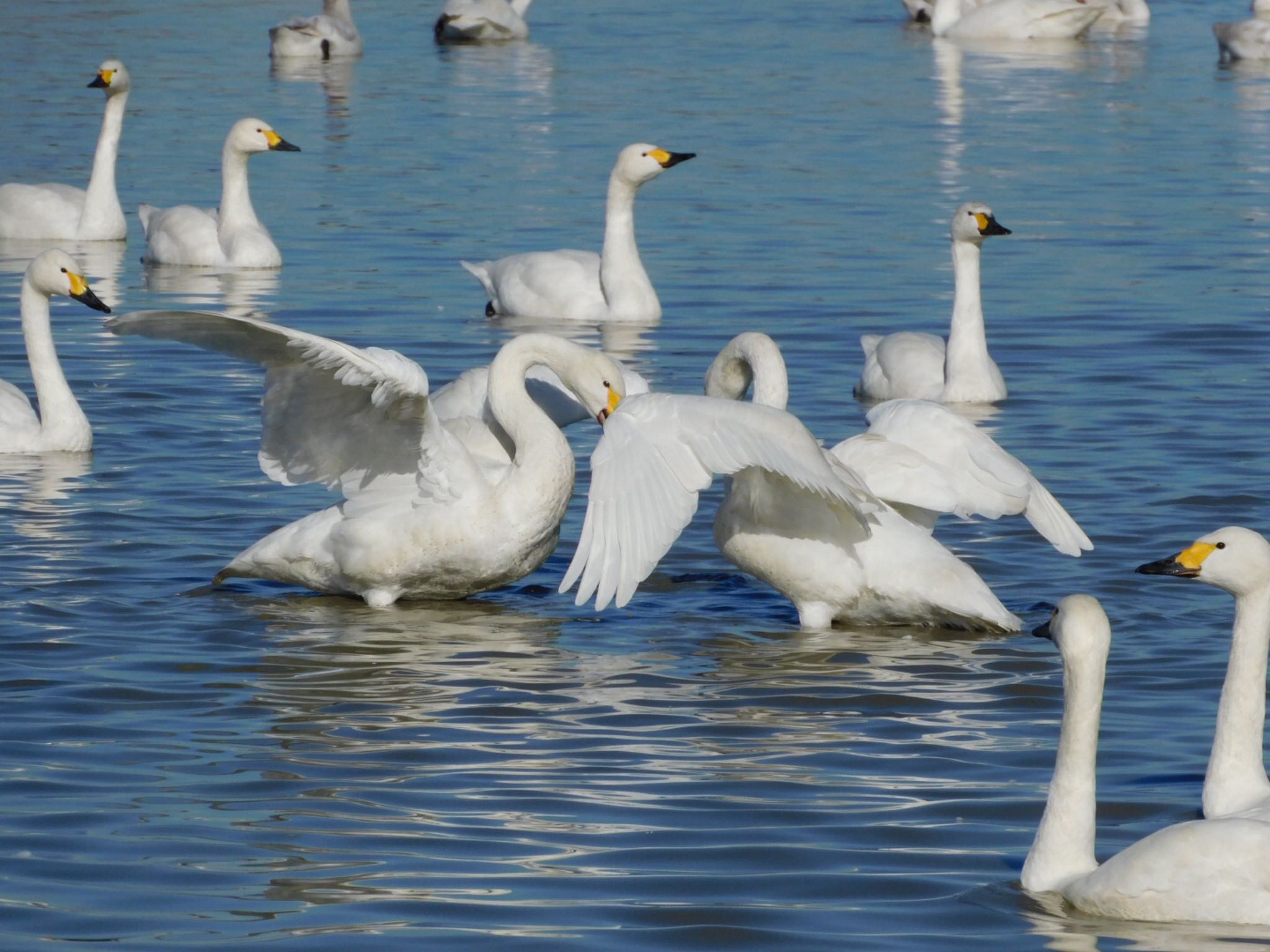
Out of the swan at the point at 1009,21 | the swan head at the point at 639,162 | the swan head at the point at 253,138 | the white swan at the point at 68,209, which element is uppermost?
the swan head at the point at 639,162

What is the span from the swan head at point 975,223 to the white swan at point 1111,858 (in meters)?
7.19

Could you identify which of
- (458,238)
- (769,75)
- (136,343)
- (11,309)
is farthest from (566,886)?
(769,75)

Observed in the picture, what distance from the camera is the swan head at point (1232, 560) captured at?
5.98m

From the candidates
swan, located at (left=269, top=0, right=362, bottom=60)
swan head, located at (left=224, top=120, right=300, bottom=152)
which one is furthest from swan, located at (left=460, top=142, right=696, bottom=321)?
swan, located at (left=269, top=0, right=362, bottom=60)

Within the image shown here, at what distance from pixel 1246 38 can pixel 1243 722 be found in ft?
77.0

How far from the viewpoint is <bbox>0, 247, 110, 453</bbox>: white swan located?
11172 mm

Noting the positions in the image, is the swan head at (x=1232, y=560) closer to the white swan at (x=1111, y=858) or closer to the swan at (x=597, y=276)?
the white swan at (x=1111, y=858)

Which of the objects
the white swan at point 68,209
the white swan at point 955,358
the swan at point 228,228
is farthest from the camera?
the white swan at point 68,209

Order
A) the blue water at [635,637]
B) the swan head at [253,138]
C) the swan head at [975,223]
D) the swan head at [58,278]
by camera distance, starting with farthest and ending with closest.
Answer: the swan head at [253,138] < the swan head at [975,223] < the swan head at [58,278] < the blue water at [635,637]

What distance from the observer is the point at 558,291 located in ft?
49.7

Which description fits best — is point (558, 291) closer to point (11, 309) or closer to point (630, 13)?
point (11, 309)

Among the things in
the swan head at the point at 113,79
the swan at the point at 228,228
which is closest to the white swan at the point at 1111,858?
the swan at the point at 228,228

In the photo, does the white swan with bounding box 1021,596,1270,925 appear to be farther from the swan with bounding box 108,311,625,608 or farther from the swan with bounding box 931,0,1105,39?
the swan with bounding box 931,0,1105,39

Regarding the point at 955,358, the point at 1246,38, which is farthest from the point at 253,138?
the point at 1246,38
